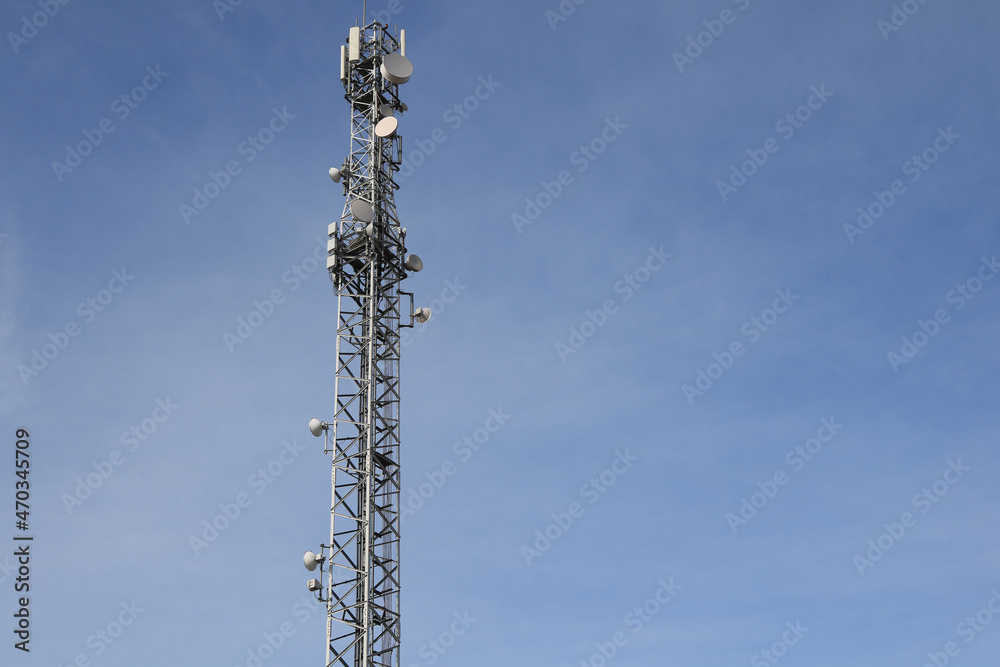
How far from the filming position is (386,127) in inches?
1983

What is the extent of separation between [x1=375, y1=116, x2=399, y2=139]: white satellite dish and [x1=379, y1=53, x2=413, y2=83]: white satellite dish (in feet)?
6.28

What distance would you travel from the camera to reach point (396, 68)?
51188 millimetres

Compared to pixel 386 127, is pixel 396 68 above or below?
above

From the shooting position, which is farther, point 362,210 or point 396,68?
point 396,68

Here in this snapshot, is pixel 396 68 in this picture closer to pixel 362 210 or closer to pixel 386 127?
pixel 386 127

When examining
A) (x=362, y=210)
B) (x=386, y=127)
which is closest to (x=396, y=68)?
(x=386, y=127)

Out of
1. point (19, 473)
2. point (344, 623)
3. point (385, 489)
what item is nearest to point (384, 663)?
point (344, 623)

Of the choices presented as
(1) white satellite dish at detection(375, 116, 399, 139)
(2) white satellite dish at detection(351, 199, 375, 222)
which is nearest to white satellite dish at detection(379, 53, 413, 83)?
(1) white satellite dish at detection(375, 116, 399, 139)

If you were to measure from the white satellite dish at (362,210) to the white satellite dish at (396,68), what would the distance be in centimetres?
586

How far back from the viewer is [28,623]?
43.7 m

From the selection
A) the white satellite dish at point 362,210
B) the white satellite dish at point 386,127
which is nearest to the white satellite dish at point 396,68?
the white satellite dish at point 386,127

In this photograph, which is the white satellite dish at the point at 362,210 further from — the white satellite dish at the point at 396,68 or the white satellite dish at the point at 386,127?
the white satellite dish at the point at 396,68

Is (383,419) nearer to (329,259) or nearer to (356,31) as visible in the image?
(329,259)

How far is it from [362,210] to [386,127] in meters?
3.97
